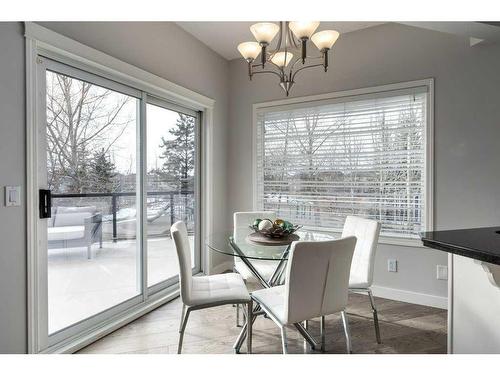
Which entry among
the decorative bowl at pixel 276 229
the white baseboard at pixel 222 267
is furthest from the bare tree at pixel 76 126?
the white baseboard at pixel 222 267

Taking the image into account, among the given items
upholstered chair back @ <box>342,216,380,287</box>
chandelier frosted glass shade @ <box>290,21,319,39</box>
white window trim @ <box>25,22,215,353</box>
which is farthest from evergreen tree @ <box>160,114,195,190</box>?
upholstered chair back @ <box>342,216,380,287</box>

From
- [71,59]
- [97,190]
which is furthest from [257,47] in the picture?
[97,190]

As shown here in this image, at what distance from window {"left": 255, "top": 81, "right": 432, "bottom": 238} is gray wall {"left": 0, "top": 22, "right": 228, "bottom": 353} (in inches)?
53.1

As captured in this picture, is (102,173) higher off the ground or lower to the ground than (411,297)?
higher

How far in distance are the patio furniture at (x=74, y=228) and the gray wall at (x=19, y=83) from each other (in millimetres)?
Answer: 265

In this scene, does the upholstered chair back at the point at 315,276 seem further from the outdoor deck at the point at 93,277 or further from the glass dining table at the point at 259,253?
the outdoor deck at the point at 93,277

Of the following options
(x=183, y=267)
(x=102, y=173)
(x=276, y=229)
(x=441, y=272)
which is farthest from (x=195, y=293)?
(x=441, y=272)

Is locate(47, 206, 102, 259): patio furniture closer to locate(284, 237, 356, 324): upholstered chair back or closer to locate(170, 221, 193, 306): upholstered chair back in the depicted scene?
locate(170, 221, 193, 306): upholstered chair back

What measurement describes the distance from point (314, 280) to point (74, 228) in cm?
179

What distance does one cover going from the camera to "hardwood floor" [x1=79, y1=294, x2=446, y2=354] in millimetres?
2080

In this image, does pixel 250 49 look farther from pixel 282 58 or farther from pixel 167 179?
pixel 167 179

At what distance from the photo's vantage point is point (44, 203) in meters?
1.85

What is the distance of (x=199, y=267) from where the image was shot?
3613 millimetres

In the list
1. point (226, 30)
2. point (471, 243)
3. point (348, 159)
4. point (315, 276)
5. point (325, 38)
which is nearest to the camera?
point (471, 243)
